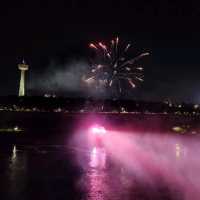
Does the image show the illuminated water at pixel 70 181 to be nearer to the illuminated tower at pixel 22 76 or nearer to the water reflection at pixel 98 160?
the water reflection at pixel 98 160

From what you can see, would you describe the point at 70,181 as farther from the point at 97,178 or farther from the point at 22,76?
the point at 22,76

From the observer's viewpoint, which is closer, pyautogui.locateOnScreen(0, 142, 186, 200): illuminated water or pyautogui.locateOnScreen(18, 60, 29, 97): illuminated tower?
pyautogui.locateOnScreen(0, 142, 186, 200): illuminated water

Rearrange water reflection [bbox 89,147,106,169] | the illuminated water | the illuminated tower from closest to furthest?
the illuminated water → water reflection [bbox 89,147,106,169] → the illuminated tower

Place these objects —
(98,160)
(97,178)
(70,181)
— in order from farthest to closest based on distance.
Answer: (98,160) → (97,178) → (70,181)

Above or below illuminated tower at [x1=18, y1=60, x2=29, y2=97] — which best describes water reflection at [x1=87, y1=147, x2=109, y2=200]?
below

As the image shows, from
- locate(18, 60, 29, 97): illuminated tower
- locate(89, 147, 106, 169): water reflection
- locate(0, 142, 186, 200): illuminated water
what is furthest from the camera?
locate(18, 60, 29, 97): illuminated tower

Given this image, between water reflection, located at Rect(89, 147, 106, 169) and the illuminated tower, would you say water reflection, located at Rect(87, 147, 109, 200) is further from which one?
the illuminated tower

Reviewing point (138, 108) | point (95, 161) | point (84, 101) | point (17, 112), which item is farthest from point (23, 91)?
point (95, 161)

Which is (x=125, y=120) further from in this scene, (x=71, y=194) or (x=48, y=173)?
(x=71, y=194)

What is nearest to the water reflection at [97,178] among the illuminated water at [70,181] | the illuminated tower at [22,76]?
the illuminated water at [70,181]

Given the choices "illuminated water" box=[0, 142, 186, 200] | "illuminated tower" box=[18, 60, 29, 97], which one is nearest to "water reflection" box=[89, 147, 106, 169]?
"illuminated water" box=[0, 142, 186, 200]

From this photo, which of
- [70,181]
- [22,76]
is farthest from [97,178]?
[22,76]
